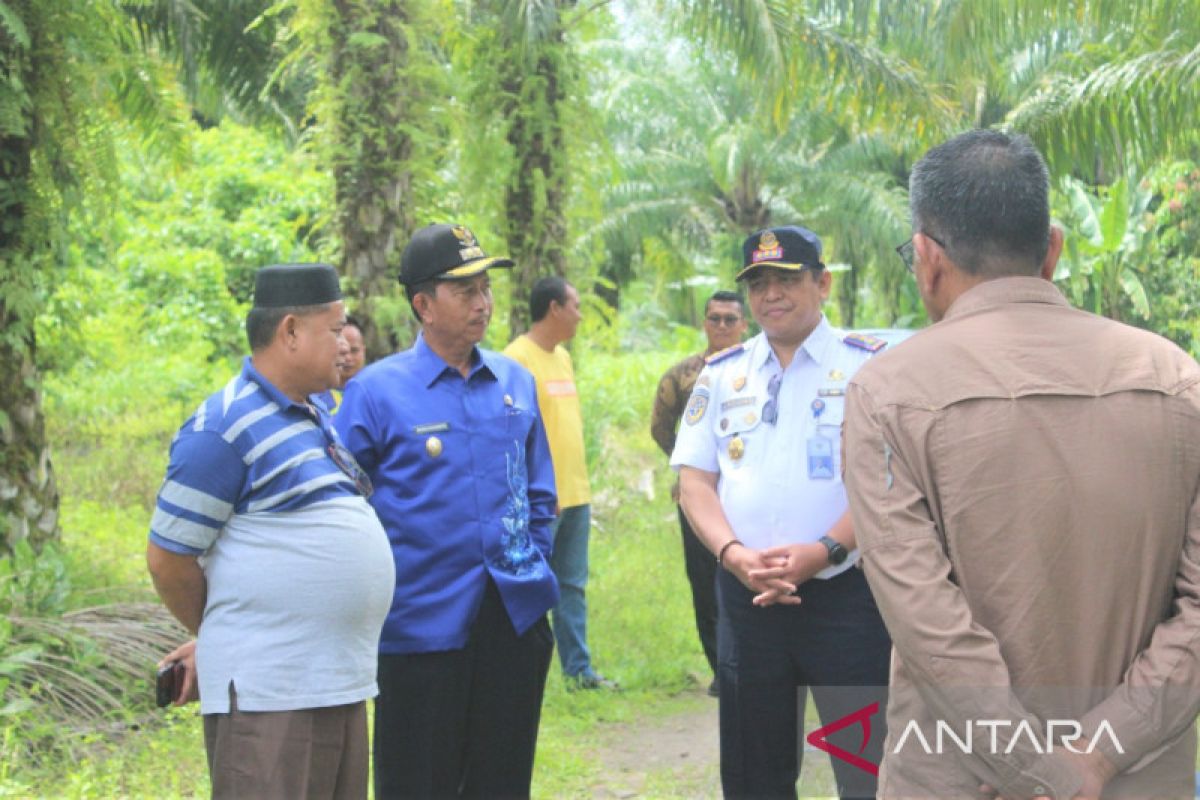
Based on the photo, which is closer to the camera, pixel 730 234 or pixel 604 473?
pixel 604 473

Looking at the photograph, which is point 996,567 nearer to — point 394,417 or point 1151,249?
point 394,417

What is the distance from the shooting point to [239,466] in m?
3.15

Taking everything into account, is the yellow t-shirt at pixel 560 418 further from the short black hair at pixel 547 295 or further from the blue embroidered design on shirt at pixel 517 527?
the blue embroidered design on shirt at pixel 517 527

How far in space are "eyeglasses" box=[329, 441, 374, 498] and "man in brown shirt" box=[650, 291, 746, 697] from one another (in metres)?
3.13

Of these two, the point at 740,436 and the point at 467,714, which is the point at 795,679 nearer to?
the point at 740,436

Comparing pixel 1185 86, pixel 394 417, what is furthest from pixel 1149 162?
pixel 394 417

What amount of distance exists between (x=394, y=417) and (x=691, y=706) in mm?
3632

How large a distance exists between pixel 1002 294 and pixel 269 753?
2.02 meters

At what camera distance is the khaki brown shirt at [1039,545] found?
2215mm

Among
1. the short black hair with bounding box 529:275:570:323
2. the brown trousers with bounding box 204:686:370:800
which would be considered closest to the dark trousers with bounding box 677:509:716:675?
the short black hair with bounding box 529:275:570:323

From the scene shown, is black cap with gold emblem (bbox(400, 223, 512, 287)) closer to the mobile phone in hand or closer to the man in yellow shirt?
the mobile phone in hand

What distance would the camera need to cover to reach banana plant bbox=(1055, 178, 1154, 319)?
16838 millimetres

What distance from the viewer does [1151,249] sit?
58.4 ft

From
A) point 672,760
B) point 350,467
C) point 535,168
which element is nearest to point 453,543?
point 350,467
